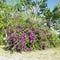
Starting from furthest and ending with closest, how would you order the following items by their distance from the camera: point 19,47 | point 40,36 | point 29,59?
1. point 40,36
2. point 19,47
3. point 29,59

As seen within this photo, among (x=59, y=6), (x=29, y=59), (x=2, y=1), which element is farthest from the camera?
(x=59, y=6)

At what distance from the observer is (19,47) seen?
33.8 feet

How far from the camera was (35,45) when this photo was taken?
10.8 meters

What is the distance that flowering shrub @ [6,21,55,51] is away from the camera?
10406mm

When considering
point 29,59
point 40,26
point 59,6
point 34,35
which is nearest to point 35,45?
point 34,35

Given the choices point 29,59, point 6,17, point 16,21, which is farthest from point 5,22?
point 29,59

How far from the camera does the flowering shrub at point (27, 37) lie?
34.1ft

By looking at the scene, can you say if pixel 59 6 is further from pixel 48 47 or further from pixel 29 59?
pixel 29 59

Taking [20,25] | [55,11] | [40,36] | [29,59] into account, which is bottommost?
[29,59]

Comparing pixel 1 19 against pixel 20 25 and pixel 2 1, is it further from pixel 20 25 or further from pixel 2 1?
pixel 20 25

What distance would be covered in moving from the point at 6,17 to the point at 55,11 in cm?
631

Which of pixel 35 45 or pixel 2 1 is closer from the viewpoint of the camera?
pixel 35 45

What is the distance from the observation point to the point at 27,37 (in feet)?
34.8

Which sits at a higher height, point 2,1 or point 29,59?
point 2,1
